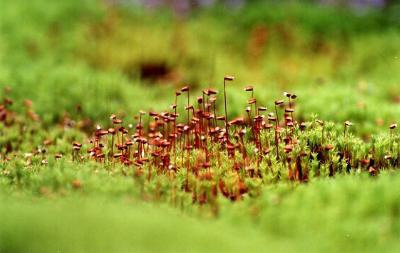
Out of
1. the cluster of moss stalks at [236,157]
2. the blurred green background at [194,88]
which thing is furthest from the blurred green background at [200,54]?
the cluster of moss stalks at [236,157]

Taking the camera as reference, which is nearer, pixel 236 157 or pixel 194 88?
pixel 236 157

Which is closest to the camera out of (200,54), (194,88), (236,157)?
(236,157)

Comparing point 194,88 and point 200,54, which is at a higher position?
point 200,54

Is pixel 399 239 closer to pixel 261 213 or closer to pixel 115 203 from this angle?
pixel 261 213

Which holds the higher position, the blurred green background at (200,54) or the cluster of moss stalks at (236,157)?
the blurred green background at (200,54)

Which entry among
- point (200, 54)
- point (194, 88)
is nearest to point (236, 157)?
point (194, 88)

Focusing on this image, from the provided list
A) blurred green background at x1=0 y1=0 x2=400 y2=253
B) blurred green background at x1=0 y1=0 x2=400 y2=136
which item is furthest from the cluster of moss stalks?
blurred green background at x1=0 y1=0 x2=400 y2=136

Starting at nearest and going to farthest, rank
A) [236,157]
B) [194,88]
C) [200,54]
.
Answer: [236,157], [194,88], [200,54]

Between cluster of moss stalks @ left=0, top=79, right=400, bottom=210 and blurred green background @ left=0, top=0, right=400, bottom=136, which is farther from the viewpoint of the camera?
blurred green background @ left=0, top=0, right=400, bottom=136

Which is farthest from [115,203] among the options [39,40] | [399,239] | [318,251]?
[39,40]

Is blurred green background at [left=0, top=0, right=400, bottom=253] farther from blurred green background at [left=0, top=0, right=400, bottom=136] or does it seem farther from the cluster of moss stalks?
the cluster of moss stalks

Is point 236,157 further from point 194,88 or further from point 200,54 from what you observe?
point 200,54

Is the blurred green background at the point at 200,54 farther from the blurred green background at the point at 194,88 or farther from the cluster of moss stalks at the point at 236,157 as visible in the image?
the cluster of moss stalks at the point at 236,157
